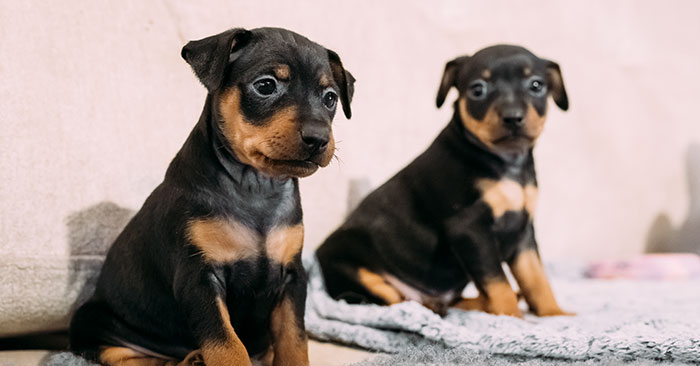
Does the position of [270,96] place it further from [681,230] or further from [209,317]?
[681,230]

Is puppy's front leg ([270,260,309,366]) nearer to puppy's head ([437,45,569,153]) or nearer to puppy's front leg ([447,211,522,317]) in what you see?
puppy's front leg ([447,211,522,317])

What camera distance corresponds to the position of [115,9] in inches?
111

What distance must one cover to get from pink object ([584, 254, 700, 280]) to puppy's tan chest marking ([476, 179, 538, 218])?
1.67m

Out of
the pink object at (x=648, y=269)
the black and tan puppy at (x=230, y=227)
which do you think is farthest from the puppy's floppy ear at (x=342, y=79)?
the pink object at (x=648, y=269)

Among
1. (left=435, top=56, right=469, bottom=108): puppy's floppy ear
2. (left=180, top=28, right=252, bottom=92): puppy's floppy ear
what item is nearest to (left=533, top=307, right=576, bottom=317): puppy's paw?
(left=435, top=56, right=469, bottom=108): puppy's floppy ear

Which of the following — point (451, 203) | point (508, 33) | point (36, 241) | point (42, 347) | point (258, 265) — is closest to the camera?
point (258, 265)

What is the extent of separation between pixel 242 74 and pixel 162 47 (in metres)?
1.11

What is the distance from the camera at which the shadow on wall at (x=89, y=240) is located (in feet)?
8.44

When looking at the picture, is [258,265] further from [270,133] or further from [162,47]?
[162,47]

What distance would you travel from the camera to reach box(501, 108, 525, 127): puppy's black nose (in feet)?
9.14

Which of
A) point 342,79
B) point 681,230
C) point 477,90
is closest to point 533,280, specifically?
point 477,90

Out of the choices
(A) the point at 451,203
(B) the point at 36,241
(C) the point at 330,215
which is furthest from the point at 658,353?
(B) the point at 36,241

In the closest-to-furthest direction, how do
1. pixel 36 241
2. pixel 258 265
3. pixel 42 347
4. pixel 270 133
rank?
pixel 270 133 < pixel 258 265 < pixel 36 241 < pixel 42 347

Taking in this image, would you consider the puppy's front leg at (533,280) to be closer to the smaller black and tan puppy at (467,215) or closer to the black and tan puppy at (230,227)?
the smaller black and tan puppy at (467,215)
